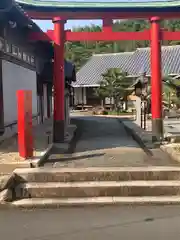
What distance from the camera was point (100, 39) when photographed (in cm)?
1402

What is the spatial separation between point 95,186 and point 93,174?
0.51 meters

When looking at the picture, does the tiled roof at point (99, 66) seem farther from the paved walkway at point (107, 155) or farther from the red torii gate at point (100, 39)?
the paved walkway at point (107, 155)

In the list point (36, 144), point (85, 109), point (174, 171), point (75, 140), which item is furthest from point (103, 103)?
point (174, 171)

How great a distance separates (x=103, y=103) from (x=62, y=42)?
26.9m

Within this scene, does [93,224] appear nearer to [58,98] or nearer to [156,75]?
[58,98]

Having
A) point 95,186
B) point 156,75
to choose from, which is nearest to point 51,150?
point 95,186

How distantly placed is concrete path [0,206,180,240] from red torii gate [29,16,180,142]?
7.43 metres

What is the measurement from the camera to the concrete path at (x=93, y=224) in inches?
224

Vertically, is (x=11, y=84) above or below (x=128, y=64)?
below

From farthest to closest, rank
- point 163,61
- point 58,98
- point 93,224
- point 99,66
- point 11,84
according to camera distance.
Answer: point 99,66
point 163,61
point 58,98
point 11,84
point 93,224

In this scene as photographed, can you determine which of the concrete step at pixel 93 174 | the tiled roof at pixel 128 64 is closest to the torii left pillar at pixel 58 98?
the concrete step at pixel 93 174

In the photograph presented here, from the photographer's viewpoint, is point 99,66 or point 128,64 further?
point 99,66

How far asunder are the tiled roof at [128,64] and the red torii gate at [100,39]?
2505 centimetres

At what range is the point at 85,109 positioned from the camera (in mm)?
42719
